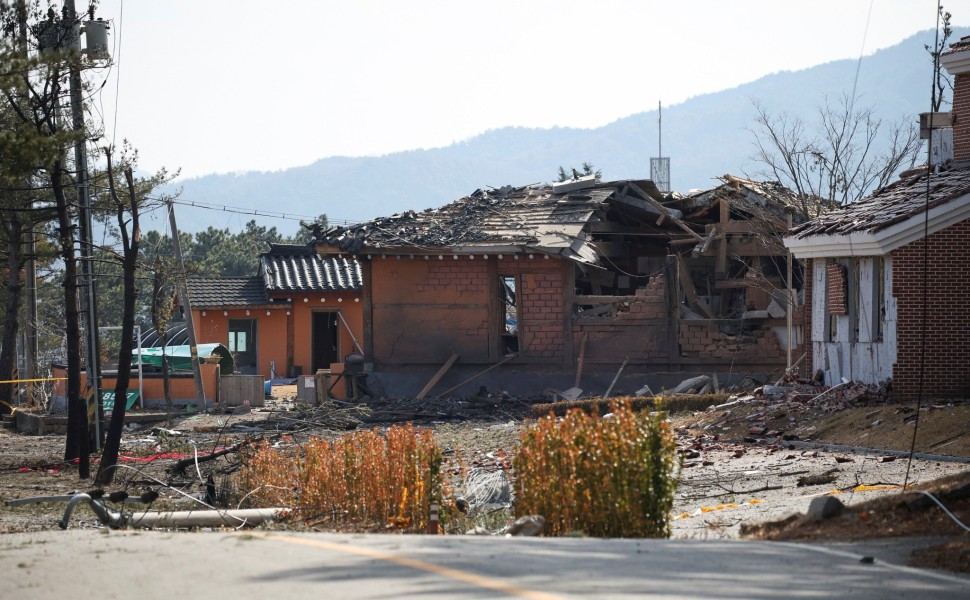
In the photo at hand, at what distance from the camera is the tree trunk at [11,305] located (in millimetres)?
31578

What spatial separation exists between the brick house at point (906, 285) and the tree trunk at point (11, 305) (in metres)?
20.2

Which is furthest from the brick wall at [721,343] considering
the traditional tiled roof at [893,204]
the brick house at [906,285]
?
the brick house at [906,285]

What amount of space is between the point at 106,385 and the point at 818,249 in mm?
19350

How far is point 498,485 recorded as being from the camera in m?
15.0

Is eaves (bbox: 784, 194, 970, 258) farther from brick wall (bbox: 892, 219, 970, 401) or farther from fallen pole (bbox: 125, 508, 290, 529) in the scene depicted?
fallen pole (bbox: 125, 508, 290, 529)

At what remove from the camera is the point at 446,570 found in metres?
7.50

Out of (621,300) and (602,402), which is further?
(621,300)

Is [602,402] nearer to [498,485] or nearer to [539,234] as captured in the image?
[539,234]

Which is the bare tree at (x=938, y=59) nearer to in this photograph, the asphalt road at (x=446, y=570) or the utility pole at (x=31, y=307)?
the asphalt road at (x=446, y=570)

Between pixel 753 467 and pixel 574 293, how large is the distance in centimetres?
1468

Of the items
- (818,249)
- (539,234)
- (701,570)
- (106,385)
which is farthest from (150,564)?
(106,385)

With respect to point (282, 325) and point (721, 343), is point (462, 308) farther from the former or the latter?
point (282, 325)

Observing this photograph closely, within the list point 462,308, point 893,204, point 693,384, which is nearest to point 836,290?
point 893,204

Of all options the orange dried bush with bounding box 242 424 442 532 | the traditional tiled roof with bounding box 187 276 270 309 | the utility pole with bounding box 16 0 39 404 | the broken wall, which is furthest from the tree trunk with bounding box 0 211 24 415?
the orange dried bush with bounding box 242 424 442 532
